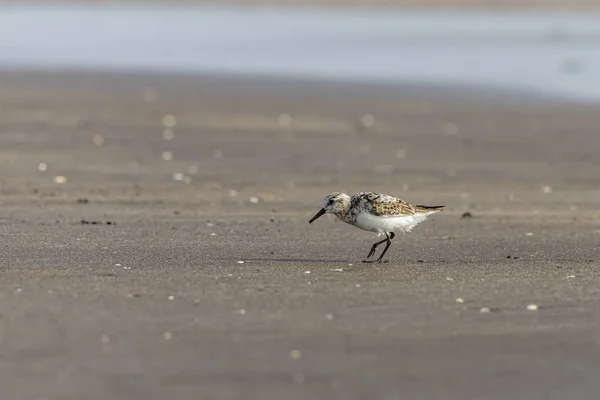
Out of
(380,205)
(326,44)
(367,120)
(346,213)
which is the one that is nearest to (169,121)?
(367,120)

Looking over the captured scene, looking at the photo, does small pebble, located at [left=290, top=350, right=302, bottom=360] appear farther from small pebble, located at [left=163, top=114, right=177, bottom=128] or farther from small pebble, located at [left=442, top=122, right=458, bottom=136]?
small pebble, located at [left=163, top=114, right=177, bottom=128]

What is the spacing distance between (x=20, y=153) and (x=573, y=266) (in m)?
8.03

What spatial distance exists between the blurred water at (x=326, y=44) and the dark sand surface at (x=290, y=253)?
15.8 feet

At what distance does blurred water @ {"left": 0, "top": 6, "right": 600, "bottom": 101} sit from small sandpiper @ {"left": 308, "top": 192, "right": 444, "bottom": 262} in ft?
38.0

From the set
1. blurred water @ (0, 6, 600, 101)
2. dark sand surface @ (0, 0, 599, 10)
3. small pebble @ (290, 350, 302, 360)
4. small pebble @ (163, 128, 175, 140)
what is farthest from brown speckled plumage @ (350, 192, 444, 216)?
dark sand surface @ (0, 0, 599, 10)

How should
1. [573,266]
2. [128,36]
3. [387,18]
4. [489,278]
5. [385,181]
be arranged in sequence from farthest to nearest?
[387,18] → [128,36] → [385,181] → [573,266] → [489,278]

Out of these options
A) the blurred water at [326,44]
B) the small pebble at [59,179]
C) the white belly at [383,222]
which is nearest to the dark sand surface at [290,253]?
the small pebble at [59,179]

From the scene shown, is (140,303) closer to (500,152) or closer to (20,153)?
(20,153)

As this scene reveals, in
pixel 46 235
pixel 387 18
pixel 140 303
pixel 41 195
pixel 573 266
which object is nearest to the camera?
pixel 140 303

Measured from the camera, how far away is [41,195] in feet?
42.1

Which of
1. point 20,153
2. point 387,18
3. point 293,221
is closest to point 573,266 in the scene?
point 293,221

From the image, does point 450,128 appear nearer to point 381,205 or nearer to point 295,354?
point 381,205

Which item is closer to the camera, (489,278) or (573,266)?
(489,278)

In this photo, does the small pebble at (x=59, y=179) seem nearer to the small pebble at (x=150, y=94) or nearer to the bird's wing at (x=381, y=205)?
the bird's wing at (x=381, y=205)
